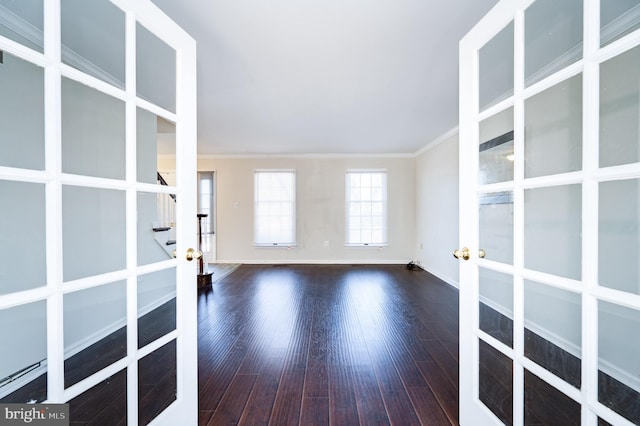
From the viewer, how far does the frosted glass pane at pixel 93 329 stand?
855mm

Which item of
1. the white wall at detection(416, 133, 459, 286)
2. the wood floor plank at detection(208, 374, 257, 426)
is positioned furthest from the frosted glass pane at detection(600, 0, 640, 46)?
the white wall at detection(416, 133, 459, 286)

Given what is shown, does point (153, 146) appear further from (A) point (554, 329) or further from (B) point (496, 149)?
(A) point (554, 329)

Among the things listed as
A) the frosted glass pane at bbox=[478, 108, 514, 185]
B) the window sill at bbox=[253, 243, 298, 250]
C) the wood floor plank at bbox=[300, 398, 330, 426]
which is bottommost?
the wood floor plank at bbox=[300, 398, 330, 426]

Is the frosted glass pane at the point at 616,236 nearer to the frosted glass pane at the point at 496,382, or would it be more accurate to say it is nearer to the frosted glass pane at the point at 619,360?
the frosted glass pane at the point at 619,360

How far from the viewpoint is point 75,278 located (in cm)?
86

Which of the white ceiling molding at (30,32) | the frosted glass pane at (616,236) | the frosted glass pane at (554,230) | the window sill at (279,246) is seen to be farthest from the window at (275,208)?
the frosted glass pane at (616,236)

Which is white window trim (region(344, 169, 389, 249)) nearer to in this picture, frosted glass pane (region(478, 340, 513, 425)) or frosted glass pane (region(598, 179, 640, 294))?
frosted glass pane (region(478, 340, 513, 425))

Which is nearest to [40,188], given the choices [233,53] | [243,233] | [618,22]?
[233,53]

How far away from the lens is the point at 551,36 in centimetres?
93

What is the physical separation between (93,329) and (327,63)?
7.23 ft

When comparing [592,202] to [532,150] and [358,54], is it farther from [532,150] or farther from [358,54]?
[358,54]

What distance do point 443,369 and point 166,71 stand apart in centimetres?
248

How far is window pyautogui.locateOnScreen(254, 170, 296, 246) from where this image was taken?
5.37 metres

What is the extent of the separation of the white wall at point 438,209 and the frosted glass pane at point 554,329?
291 centimetres
